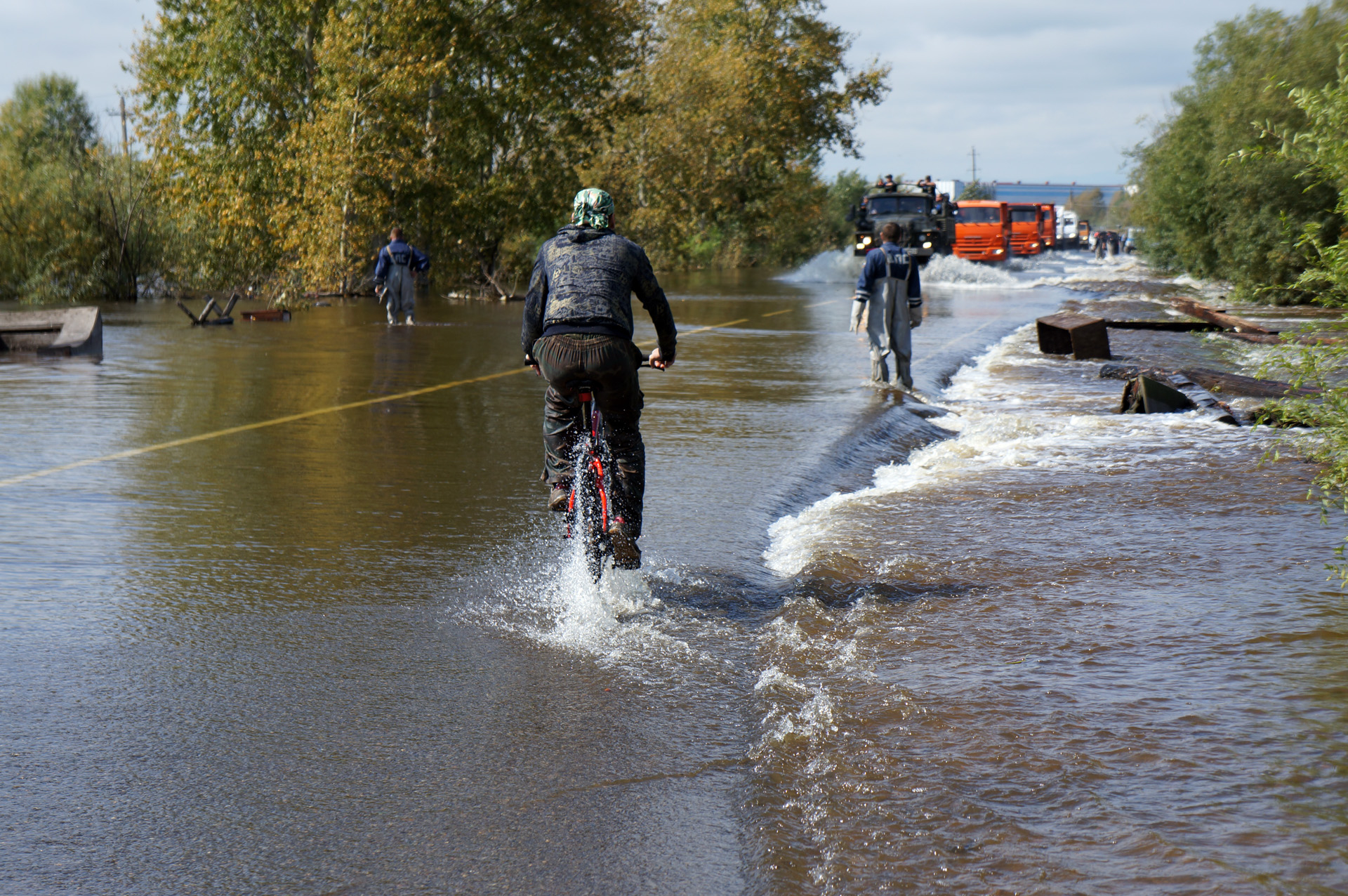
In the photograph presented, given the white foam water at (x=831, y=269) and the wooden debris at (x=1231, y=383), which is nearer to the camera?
the wooden debris at (x=1231, y=383)

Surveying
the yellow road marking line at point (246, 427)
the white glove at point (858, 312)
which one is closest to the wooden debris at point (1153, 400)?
the white glove at point (858, 312)

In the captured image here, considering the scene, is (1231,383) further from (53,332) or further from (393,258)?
(53,332)

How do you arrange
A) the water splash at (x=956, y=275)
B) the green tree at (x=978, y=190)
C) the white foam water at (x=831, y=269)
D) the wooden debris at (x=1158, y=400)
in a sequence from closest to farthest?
the wooden debris at (x=1158, y=400)
the water splash at (x=956, y=275)
the white foam water at (x=831, y=269)
the green tree at (x=978, y=190)

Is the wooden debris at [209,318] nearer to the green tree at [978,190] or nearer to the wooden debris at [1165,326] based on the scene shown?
the wooden debris at [1165,326]

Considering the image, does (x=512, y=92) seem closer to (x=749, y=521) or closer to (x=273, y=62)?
(x=273, y=62)

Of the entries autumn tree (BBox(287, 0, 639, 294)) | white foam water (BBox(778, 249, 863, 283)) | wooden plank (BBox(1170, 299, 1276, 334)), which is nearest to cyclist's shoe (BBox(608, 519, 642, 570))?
wooden plank (BBox(1170, 299, 1276, 334))

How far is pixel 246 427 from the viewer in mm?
11094

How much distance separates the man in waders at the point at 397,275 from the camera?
78.1 feet

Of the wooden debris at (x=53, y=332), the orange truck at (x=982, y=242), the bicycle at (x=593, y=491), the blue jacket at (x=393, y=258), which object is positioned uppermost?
the orange truck at (x=982, y=242)

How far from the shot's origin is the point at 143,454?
9.69 meters

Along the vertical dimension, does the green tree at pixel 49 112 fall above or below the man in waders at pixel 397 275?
above

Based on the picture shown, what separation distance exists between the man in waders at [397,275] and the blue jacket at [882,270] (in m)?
11.6

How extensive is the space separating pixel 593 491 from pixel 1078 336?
14176 millimetres

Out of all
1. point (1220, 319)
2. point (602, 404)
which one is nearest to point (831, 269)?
point (1220, 319)
